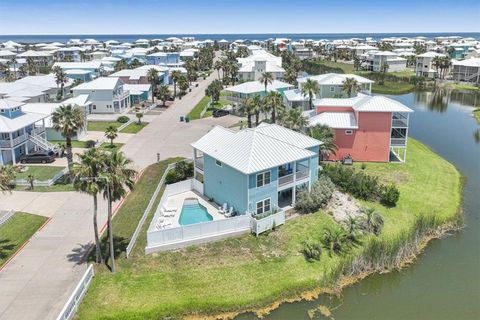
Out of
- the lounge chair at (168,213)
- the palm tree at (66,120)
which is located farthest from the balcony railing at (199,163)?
the palm tree at (66,120)

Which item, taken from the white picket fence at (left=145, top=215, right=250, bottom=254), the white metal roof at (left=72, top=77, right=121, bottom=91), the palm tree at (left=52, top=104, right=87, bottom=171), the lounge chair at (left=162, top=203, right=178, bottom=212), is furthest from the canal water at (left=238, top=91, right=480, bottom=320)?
the white metal roof at (left=72, top=77, right=121, bottom=91)

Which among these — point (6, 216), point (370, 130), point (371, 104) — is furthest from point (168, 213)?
point (371, 104)

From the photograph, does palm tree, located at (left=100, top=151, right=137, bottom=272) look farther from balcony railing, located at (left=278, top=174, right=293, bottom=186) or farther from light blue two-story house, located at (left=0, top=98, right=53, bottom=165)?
light blue two-story house, located at (left=0, top=98, right=53, bottom=165)

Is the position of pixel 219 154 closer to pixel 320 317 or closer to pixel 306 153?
pixel 306 153

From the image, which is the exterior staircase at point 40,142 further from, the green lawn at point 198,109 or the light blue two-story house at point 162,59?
the light blue two-story house at point 162,59

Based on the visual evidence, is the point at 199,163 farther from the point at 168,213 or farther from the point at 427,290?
the point at 427,290

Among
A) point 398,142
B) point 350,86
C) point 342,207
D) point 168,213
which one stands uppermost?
point 350,86

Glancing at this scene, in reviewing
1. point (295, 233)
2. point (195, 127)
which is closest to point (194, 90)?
point (195, 127)
